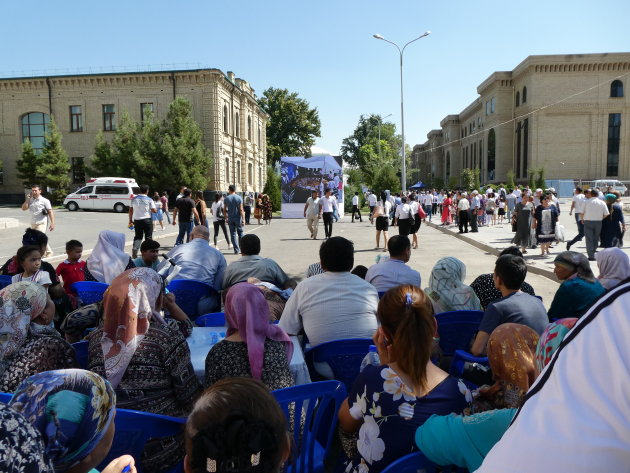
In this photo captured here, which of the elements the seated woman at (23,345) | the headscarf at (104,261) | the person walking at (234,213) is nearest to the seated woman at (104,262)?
the headscarf at (104,261)

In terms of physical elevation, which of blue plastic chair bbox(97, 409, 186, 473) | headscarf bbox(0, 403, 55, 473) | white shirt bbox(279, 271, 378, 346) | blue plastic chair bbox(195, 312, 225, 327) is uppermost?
headscarf bbox(0, 403, 55, 473)

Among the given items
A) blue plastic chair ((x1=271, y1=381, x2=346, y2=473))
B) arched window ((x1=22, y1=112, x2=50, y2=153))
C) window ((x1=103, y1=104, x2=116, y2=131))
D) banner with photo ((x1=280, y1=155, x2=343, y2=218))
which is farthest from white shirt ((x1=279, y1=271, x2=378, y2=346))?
arched window ((x1=22, y1=112, x2=50, y2=153))

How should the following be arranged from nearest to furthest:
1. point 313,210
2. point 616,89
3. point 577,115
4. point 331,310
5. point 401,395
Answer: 1. point 401,395
2. point 331,310
3. point 313,210
4. point 616,89
5. point 577,115

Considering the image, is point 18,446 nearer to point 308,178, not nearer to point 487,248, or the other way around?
point 487,248

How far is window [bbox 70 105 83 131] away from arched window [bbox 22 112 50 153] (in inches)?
88.3

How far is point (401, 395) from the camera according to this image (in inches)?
81.6

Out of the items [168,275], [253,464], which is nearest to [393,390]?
[253,464]

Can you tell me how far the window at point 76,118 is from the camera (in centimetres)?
4347

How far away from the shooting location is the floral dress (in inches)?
81.6

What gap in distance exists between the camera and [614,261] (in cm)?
474

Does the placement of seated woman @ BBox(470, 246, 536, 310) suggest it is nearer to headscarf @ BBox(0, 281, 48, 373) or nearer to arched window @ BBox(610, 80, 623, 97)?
headscarf @ BBox(0, 281, 48, 373)

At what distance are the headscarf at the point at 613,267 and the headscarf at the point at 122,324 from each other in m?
4.01

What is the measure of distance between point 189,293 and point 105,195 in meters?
32.9

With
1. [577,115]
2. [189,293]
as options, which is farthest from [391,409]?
[577,115]
